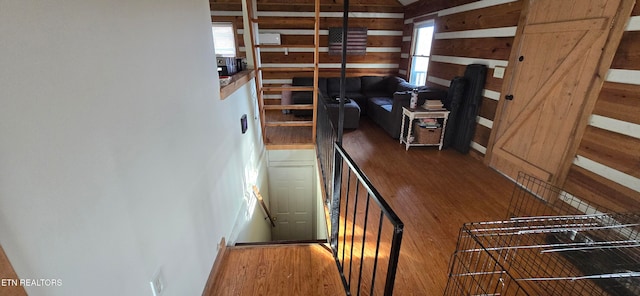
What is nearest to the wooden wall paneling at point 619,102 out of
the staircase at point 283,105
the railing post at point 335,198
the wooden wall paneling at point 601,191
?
the wooden wall paneling at point 601,191

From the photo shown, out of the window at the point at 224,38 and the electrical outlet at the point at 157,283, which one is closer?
the electrical outlet at the point at 157,283

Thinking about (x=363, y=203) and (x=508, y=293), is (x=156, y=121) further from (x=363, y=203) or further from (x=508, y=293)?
(x=508, y=293)

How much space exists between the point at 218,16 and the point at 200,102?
14.5 feet

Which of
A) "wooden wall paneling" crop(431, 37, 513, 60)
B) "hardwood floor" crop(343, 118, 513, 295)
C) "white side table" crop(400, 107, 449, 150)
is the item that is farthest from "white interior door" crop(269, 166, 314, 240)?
"wooden wall paneling" crop(431, 37, 513, 60)

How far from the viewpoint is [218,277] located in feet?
6.30

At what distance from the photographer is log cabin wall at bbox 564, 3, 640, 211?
6.30 ft

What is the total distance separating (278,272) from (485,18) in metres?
3.76

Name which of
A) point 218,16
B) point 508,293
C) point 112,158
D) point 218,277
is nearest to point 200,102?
point 112,158

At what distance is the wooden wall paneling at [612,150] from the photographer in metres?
1.94

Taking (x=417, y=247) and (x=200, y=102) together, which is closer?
(x=200, y=102)

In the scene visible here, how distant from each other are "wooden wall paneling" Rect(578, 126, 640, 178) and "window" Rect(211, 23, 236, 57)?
560 cm

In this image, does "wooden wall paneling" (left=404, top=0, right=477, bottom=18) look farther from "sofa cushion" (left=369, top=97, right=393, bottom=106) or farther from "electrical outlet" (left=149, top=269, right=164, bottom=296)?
"electrical outlet" (left=149, top=269, right=164, bottom=296)

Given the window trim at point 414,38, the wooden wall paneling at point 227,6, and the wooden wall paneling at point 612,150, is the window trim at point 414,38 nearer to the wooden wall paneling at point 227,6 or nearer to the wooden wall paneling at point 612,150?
the wooden wall paneling at point 612,150

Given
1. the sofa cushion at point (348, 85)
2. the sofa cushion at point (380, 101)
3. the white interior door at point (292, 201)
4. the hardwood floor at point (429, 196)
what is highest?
the sofa cushion at point (348, 85)
